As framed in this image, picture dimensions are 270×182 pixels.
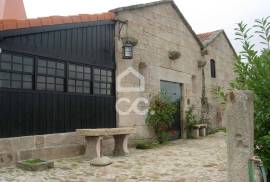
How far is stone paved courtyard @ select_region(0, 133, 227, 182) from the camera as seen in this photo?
565 centimetres

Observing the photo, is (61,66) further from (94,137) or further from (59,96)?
(94,137)

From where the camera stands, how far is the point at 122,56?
32.3 ft

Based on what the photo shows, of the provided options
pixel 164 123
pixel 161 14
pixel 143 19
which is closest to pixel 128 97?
pixel 164 123

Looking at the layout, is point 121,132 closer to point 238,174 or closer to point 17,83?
point 17,83

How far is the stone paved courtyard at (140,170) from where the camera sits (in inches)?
223

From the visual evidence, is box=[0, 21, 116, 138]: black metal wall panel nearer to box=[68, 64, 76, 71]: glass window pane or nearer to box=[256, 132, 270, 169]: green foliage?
box=[68, 64, 76, 71]: glass window pane

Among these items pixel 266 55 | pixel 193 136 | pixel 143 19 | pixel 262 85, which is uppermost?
pixel 143 19

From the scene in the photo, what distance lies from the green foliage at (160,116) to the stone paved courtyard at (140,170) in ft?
8.09

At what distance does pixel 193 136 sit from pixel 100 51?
20.9ft

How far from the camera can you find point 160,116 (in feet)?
35.7

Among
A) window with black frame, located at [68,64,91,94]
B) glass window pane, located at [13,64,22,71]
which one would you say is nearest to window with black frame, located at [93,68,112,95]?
window with black frame, located at [68,64,91,94]

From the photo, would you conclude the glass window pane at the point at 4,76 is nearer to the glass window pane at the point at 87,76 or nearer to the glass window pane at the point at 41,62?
the glass window pane at the point at 41,62

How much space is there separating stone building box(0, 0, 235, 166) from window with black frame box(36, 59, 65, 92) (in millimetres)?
25

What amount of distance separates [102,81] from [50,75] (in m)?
1.93
